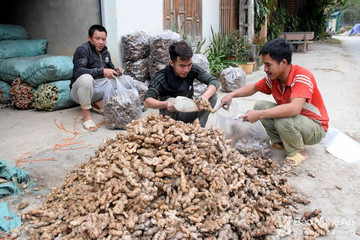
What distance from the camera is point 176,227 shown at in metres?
1.69

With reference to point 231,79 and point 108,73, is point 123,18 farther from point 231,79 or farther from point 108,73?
point 231,79

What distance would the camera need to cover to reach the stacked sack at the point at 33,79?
3.98 metres

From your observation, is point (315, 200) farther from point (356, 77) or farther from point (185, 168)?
point (356, 77)

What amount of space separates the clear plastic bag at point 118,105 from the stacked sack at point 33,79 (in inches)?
35.9

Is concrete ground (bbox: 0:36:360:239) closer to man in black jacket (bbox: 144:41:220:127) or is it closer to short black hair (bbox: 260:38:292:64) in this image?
man in black jacket (bbox: 144:41:220:127)

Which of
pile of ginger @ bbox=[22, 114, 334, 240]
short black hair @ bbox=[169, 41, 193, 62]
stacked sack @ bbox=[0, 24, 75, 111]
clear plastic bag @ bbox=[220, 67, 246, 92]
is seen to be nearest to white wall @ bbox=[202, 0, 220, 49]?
clear plastic bag @ bbox=[220, 67, 246, 92]

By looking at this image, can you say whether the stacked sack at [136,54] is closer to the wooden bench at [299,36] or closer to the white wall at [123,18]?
the white wall at [123,18]

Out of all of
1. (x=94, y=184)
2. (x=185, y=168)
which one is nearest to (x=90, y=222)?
(x=94, y=184)

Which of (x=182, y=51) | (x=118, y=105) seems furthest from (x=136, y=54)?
(x=182, y=51)

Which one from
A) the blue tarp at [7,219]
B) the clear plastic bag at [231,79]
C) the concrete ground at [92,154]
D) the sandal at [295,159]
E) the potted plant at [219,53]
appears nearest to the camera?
the blue tarp at [7,219]

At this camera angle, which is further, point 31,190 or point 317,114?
point 317,114

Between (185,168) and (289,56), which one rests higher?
(289,56)

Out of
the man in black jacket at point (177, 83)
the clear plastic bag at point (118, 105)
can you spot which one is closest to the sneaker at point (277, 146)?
the man in black jacket at point (177, 83)

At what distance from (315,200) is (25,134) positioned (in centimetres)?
306
